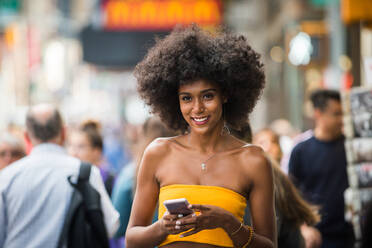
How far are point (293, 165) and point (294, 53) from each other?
33.0ft

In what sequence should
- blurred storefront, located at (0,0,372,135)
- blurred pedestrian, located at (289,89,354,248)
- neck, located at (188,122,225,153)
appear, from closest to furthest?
neck, located at (188,122,225,153) → blurred pedestrian, located at (289,89,354,248) → blurred storefront, located at (0,0,372,135)

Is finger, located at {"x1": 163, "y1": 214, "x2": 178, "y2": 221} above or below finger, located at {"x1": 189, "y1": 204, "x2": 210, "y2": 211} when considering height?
below

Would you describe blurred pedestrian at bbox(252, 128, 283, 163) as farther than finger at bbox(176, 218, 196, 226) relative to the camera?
Yes

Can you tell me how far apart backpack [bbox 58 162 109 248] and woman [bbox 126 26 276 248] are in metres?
1.16

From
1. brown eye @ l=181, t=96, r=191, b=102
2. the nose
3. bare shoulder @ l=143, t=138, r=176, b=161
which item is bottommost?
bare shoulder @ l=143, t=138, r=176, b=161

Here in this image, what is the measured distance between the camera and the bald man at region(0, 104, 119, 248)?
4586 millimetres

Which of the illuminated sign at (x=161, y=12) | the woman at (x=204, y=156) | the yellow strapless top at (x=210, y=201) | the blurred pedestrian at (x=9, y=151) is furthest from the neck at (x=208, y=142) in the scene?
the illuminated sign at (x=161, y=12)

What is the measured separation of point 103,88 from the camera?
153 ft

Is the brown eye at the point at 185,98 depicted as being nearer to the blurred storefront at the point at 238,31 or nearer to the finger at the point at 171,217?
the blurred storefront at the point at 238,31

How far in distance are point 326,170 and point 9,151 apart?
3.37m

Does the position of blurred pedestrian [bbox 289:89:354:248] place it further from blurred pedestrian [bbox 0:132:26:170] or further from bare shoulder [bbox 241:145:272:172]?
bare shoulder [bbox 241:145:272:172]

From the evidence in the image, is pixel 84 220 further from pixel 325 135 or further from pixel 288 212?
pixel 325 135

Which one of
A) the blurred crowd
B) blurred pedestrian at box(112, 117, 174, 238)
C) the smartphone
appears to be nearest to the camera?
the smartphone

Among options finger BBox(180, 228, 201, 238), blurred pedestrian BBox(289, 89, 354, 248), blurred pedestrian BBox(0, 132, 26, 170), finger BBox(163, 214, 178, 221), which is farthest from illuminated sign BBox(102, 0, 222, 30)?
finger BBox(163, 214, 178, 221)
